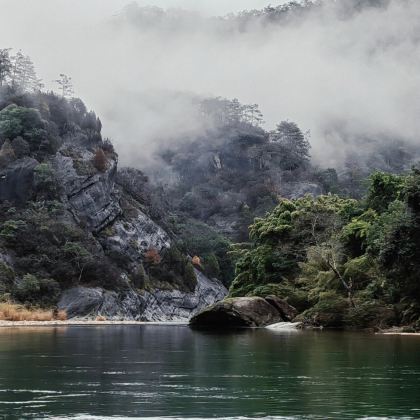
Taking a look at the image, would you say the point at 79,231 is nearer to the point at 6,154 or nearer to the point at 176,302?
the point at 6,154

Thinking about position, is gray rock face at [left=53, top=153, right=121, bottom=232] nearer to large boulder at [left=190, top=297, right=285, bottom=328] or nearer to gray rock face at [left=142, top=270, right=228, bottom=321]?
gray rock face at [left=142, top=270, right=228, bottom=321]

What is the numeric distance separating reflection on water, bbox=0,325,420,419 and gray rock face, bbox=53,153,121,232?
76.3m

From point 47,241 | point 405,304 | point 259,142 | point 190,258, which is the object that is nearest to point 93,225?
point 47,241

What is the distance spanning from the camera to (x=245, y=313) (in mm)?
61688

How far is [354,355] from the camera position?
30.5 meters

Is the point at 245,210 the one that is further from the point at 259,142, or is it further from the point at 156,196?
the point at 259,142

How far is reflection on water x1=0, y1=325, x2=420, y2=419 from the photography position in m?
16.9

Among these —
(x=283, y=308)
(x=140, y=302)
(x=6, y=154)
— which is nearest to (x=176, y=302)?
(x=140, y=302)

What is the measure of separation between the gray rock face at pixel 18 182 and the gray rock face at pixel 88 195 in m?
4.82

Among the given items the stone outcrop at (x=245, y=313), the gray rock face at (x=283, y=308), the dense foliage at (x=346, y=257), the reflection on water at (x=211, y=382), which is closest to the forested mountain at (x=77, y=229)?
the dense foliage at (x=346, y=257)

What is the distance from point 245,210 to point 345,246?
98.6m

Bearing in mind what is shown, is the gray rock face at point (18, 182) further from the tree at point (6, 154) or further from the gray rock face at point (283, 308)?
the gray rock face at point (283, 308)

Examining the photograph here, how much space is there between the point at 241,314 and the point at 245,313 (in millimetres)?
322

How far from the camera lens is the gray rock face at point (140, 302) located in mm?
92938
